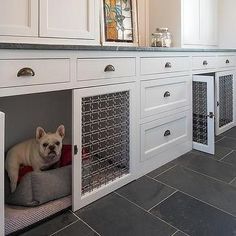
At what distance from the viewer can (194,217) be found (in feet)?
4.72

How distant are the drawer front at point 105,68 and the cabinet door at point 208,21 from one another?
56.3 inches

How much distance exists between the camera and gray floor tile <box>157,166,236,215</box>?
159 centimetres

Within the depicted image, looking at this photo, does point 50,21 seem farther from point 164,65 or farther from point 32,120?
point 164,65

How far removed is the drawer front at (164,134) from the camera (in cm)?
196

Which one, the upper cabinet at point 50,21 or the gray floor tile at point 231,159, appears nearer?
the upper cabinet at point 50,21

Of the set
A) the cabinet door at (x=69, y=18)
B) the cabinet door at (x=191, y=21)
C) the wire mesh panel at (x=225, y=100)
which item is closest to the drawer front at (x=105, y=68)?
the cabinet door at (x=69, y=18)

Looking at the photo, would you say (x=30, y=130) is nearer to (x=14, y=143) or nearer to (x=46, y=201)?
(x=14, y=143)

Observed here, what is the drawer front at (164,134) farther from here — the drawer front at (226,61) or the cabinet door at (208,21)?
the cabinet door at (208,21)

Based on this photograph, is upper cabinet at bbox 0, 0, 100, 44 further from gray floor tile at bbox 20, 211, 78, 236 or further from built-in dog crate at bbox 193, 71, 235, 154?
built-in dog crate at bbox 193, 71, 235, 154

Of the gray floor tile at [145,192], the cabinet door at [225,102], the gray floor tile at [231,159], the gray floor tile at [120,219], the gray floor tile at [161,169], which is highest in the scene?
the cabinet door at [225,102]

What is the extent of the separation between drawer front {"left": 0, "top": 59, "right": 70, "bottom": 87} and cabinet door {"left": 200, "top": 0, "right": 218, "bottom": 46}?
1.93 m

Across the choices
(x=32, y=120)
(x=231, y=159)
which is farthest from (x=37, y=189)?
(x=231, y=159)

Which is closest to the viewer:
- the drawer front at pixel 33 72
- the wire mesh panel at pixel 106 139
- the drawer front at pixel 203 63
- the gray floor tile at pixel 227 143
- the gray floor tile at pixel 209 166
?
the drawer front at pixel 33 72

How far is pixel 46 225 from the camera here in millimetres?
1383
